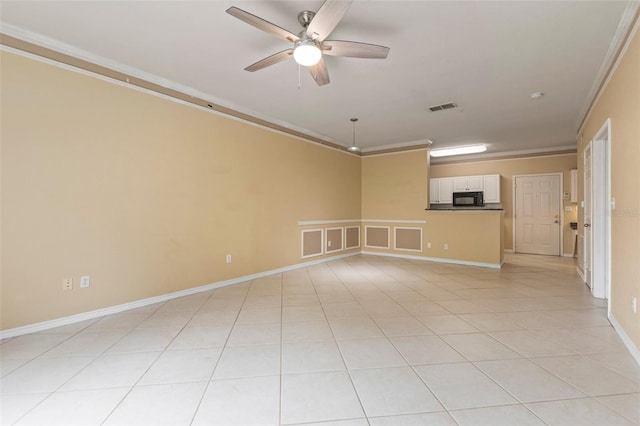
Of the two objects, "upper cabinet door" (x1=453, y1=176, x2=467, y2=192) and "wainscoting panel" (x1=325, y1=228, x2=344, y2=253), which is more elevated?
"upper cabinet door" (x1=453, y1=176, x2=467, y2=192)

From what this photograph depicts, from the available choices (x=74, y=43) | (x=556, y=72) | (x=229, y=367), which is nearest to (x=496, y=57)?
(x=556, y=72)

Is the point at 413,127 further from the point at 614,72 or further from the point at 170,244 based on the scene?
the point at 170,244

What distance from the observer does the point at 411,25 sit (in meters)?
2.42

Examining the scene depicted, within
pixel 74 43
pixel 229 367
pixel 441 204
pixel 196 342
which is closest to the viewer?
pixel 229 367

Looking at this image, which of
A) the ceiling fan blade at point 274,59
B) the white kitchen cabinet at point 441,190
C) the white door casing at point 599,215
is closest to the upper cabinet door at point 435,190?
the white kitchen cabinet at point 441,190

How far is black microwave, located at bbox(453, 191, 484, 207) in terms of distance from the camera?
7.26m

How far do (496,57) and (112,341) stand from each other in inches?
182

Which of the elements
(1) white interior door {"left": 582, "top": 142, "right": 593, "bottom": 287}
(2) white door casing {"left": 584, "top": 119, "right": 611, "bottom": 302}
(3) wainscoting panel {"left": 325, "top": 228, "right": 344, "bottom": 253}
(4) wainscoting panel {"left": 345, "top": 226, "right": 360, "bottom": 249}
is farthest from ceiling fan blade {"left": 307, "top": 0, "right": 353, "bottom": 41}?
(4) wainscoting panel {"left": 345, "top": 226, "right": 360, "bottom": 249}

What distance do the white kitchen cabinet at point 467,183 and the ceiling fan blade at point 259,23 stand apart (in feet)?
22.4

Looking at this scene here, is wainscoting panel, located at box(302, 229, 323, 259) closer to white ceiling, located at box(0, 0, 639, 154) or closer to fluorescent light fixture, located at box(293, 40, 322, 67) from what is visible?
white ceiling, located at box(0, 0, 639, 154)

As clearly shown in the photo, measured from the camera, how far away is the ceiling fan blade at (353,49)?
2236mm

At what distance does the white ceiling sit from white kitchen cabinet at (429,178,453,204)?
329 centimetres

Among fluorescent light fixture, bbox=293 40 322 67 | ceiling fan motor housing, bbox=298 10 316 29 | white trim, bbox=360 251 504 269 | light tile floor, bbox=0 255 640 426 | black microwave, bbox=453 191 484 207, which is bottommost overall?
light tile floor, bbox=0 255 640 426

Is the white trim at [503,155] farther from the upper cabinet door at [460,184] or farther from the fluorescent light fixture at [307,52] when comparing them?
the fluorescent light fixture at [307,52]
